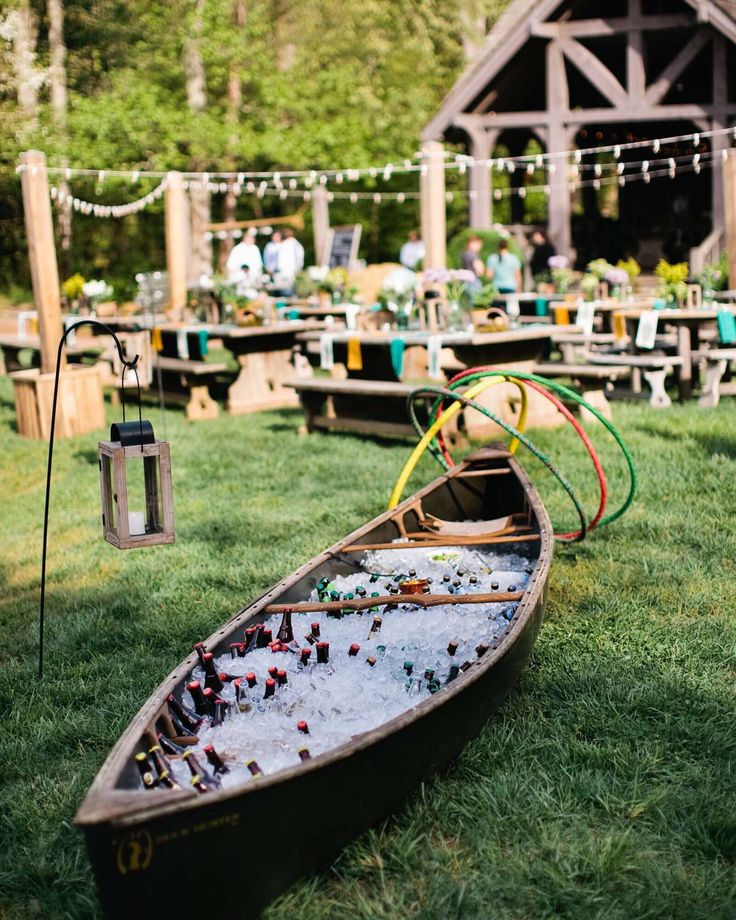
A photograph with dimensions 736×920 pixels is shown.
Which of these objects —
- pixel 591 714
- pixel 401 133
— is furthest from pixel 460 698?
pixel 401 133

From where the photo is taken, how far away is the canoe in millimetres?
2453

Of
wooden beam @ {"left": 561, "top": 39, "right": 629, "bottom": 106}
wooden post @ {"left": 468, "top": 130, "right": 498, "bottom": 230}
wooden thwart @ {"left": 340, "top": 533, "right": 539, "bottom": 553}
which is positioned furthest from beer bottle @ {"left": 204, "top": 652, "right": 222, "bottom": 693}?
wooden beam @ {"left": 561, "top": 39, "right": 629, "bottom": 106}

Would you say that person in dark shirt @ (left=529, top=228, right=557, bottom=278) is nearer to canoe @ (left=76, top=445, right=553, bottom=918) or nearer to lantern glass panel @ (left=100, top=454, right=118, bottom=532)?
canoe @ (left=76, top=445, right=553, bottom=918)

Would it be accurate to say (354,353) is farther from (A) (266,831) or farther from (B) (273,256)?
(B) (273,256)

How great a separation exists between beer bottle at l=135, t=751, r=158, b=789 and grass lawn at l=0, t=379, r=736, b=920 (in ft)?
1.15

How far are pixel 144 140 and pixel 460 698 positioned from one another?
69.3 ft

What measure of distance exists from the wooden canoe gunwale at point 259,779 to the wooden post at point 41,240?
20.9ft

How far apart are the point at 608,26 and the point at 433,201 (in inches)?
283

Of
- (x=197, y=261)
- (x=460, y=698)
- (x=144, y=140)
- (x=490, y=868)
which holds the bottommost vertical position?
(x=490, y=868)

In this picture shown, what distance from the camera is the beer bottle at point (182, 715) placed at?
10.8 feet

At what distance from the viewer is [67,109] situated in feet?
75.6

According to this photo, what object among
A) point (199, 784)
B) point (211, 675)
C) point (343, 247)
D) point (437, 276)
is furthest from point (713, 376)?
point (343, 247)

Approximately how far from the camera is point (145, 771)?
9.29ft

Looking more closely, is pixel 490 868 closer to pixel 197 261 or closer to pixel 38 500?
pixel 38 500
